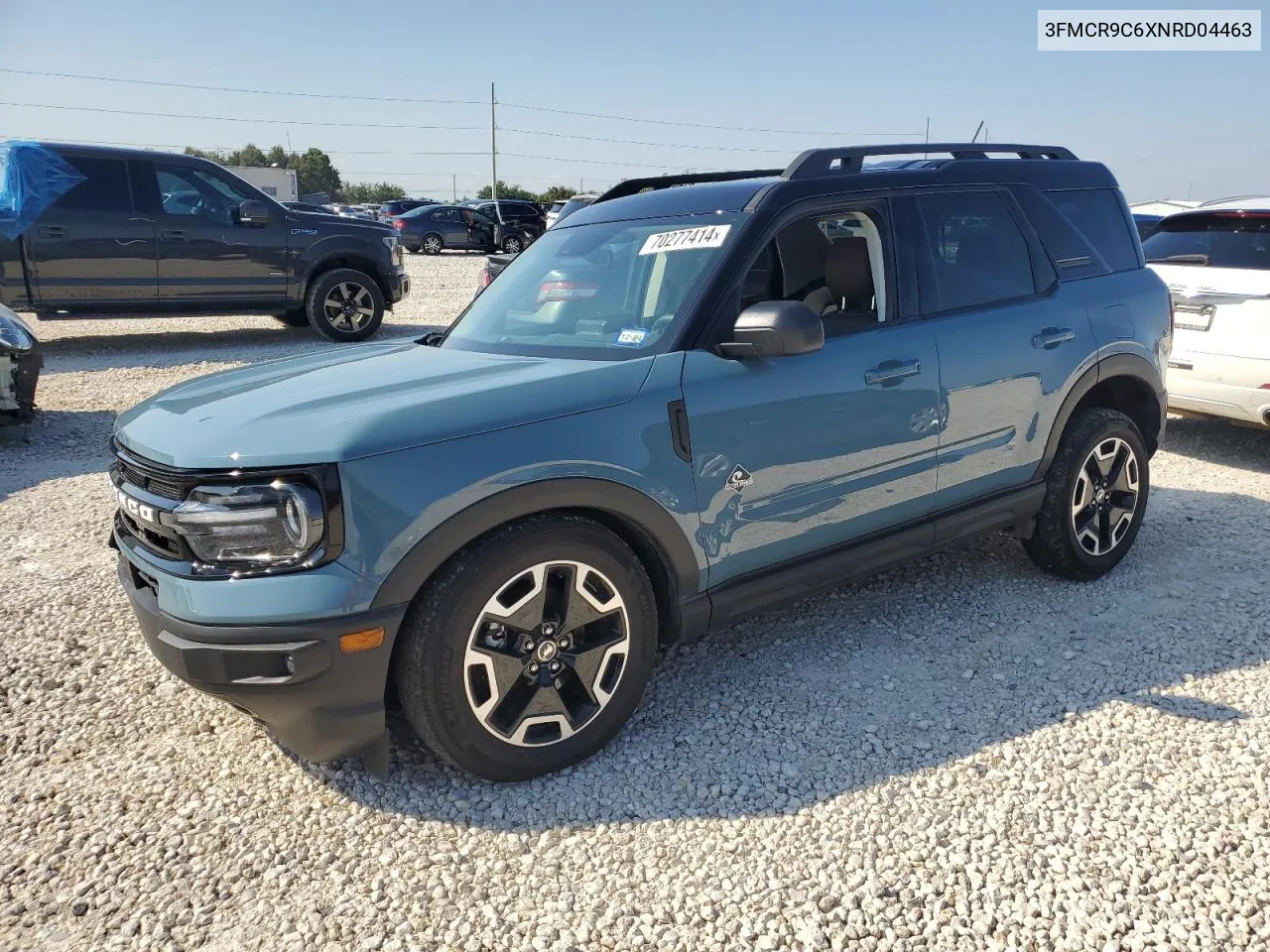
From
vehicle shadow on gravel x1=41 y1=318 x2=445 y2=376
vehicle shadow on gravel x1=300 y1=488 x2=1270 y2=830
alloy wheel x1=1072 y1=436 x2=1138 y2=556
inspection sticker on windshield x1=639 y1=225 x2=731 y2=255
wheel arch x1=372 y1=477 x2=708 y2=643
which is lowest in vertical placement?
vehicle shadow on gravel x1=300 y1=488 x2=1270 y2=830

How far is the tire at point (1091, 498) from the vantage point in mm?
4168

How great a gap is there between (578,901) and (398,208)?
36.6 m

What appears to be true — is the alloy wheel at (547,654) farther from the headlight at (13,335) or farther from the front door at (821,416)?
the headlight at (13,335)

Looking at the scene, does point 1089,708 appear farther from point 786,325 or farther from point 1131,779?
point 786,325

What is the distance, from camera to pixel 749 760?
2.99m

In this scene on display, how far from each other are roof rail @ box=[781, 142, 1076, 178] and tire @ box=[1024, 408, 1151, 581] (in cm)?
125

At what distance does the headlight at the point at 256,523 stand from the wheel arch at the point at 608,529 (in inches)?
9.7

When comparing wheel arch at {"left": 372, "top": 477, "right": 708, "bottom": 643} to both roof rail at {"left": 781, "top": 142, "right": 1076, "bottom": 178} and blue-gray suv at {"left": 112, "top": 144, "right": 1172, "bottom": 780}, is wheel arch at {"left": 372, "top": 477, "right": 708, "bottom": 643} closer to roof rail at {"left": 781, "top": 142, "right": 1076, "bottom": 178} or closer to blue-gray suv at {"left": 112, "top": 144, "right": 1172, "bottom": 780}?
blue-gray suv at {"left": 112, "top": 144, "right": 1172, "bottom": 780}

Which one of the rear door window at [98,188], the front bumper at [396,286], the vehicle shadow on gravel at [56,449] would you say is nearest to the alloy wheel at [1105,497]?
the vehicle shadow on gravel at [56,449]

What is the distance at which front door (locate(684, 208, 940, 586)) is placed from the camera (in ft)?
9.89

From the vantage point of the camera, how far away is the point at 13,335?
674 centimetres

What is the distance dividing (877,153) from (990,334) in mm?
859

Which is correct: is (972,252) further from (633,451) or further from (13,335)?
(13,335)

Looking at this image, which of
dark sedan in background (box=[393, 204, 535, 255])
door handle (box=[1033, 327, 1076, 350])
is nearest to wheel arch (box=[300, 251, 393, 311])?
door handle (box=[1033, 327, 1076, 350])
